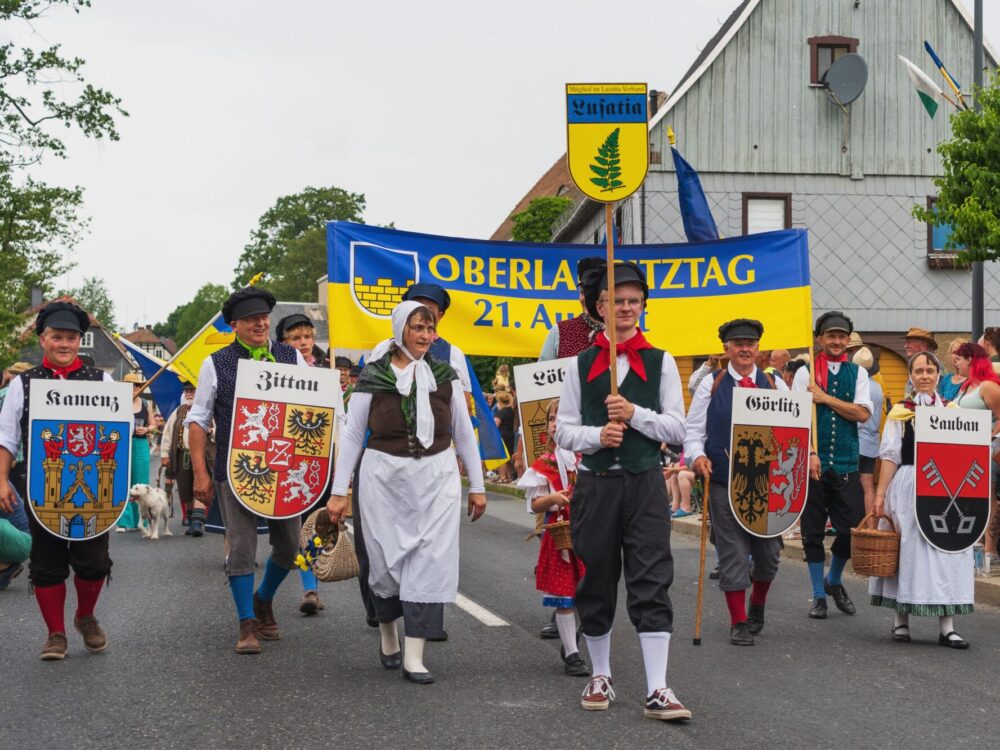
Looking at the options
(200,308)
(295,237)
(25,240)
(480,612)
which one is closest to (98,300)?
(200,308)

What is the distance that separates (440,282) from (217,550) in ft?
12.6

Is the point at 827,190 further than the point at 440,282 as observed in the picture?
Yes

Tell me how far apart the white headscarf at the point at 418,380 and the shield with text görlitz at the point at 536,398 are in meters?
1.08

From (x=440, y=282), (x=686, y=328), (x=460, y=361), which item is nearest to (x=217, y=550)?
(x=440, y=282)

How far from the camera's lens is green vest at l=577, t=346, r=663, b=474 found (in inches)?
237

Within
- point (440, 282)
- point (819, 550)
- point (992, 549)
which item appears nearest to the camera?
point (819, 550)

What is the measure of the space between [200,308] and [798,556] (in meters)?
142

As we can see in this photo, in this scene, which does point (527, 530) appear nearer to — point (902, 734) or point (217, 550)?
point (217, 550)

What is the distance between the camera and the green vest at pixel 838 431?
9.28 metres

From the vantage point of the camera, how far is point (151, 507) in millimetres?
15195

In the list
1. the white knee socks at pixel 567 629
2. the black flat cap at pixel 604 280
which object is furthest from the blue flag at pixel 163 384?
the black flat cap at pixel 604 280

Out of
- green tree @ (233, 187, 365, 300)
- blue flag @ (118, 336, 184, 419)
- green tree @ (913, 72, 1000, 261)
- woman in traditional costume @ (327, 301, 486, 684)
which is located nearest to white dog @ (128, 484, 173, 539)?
blue flag @ (118, 336, 184, 419)

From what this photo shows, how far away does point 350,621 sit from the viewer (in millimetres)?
8656

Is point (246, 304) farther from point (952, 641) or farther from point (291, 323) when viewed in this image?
point (952, 641)
